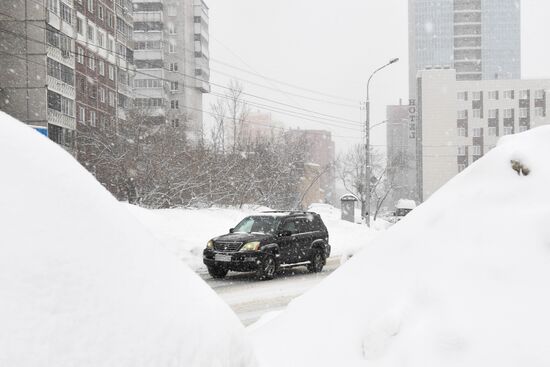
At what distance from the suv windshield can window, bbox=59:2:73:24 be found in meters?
41.9

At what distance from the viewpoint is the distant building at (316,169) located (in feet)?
203

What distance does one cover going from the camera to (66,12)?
50656mm

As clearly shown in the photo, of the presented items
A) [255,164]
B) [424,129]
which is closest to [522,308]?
[255,164]

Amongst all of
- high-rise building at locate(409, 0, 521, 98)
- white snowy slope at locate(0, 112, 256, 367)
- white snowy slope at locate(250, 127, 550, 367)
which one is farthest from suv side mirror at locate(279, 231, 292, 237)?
high-rise building at locate(409, 0, 521, 98)

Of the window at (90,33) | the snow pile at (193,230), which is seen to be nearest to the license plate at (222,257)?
the snow pile at (193,230)

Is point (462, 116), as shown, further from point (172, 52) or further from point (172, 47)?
point (172, 47)

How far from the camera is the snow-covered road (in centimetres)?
954

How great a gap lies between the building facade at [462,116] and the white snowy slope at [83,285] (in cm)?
9933

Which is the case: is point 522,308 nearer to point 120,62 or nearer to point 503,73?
point 120,62

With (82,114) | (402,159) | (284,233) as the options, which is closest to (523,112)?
(402,159)

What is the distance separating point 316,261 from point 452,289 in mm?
12156

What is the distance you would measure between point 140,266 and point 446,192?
92.7 inches

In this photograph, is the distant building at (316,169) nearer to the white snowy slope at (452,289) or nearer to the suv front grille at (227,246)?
the suv front grille at (227,246)

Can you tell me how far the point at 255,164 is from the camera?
3959cm
